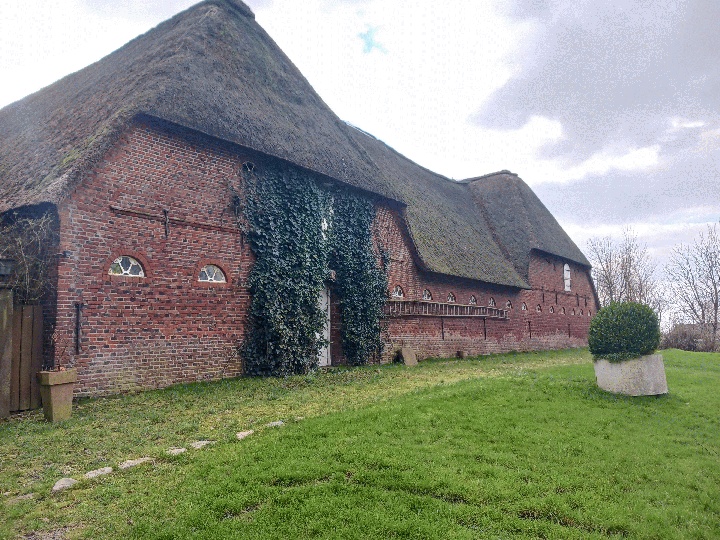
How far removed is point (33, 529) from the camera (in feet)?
11.8

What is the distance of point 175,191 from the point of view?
9.80 m

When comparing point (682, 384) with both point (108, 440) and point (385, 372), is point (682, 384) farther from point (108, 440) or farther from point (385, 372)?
point (108, 440)

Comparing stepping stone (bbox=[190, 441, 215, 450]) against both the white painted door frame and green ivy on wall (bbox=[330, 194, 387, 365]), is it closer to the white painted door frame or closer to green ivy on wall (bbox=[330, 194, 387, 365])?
the white painted door frame

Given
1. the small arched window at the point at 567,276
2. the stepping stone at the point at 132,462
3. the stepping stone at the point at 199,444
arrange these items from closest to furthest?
the stepping stone at the point at 132,462 → the stepping stone at the point at 199,444 → the small arched window at the point at 567,276

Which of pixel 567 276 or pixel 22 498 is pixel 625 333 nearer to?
pixel 22 498

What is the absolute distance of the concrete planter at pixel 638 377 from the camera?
9.27 meters

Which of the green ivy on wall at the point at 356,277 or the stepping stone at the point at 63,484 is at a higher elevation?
the green ivy on wall at the point at 356,277

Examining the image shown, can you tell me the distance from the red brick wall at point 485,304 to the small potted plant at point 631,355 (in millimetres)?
6915

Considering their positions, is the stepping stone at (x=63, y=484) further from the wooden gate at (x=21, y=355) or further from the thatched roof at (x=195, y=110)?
the thatched roof at (x=195, y=110)

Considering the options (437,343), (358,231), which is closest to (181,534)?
(358,231)

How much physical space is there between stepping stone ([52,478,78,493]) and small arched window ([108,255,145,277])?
16.4 ft

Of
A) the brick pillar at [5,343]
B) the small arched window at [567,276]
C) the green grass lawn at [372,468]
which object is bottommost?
the green grass lawn at [372,468]

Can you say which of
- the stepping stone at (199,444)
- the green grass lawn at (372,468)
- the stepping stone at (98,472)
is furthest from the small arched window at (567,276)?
the stepping stone at (98,472)

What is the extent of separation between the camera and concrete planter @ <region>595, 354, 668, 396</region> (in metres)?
A: 9.27
